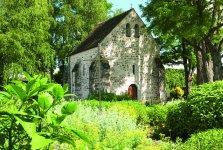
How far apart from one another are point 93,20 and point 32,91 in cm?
5130

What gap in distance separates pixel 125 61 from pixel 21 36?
399 inches

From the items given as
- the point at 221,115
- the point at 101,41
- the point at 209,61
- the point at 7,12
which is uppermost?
the point at 7,12

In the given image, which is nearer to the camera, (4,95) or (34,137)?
(34,137)

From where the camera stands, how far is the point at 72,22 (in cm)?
5081

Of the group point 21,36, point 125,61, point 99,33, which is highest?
point 99,33

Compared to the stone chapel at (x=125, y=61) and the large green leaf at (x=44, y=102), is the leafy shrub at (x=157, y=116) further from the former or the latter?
the stone chapel at (x=125, y=61)

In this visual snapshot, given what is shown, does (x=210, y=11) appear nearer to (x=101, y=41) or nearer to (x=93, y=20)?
(x=101, y=41)

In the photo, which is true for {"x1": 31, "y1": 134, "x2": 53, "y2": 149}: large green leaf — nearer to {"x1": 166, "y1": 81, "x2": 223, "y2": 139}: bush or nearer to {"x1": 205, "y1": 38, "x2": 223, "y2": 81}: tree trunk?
{"x1": 166, "y1": 81, "x2": 223, "y2": 139}: bush

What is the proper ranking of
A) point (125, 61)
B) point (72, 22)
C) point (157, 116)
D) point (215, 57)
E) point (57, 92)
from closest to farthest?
point (57, 92) → point (157, 116) → point (215, 57) → point (125, 61) → point (72, 22)

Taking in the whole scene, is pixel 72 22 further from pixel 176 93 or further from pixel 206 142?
pixel 206 142

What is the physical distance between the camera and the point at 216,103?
13922 mm

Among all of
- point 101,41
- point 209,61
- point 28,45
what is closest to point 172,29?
point 209,61

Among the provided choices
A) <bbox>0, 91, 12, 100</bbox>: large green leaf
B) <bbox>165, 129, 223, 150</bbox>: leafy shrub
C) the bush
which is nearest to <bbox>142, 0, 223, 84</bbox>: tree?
the bush

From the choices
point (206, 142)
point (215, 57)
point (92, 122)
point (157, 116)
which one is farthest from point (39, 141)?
point (215, 57)
